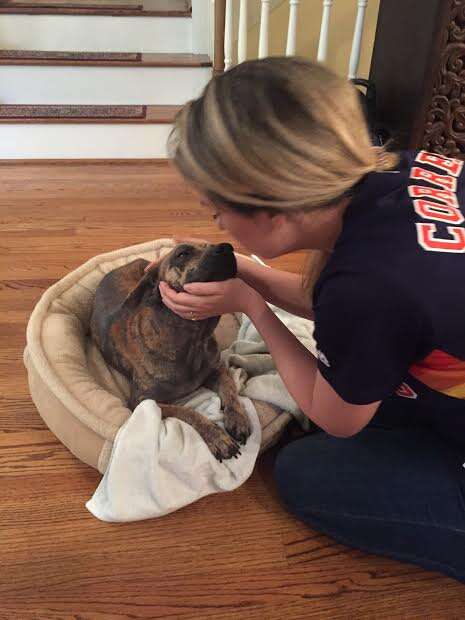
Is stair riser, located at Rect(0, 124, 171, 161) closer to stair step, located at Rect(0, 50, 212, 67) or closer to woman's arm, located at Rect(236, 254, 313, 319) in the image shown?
stair step, located at Rect(0, 50, 212, 67)

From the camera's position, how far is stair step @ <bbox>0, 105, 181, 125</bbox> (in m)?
3.54

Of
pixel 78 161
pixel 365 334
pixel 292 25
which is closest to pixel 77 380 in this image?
pixel 365 334

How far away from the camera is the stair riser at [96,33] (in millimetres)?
3977

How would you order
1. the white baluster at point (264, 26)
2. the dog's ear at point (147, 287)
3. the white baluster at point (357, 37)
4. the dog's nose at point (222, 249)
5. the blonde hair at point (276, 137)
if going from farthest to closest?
the white baluster at point (264, 26), the white baluster at point (357, 37), the dog's ear at point (147, 287), the dog's nose at point (222, 249), the blonde hair at point (276, 137)

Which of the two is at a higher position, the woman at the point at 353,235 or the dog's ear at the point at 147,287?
the woman at the point at 353,235

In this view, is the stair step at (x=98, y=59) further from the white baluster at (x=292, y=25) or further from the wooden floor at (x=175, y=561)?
the wooden floor at (x=175, y=561)

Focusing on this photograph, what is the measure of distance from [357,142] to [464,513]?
865 mm

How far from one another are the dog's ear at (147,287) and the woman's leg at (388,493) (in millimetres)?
625

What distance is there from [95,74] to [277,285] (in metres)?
2.97

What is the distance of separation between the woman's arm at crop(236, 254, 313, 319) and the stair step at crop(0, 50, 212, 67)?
2672 millimetres

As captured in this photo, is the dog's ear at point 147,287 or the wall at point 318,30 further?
the wall at point 318,30

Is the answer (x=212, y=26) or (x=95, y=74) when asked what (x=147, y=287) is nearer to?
(x=95, y=74)

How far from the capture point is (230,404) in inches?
63.9

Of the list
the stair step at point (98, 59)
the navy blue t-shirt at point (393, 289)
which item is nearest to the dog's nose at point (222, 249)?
the navy blue t-shirt at point (393, 289)
